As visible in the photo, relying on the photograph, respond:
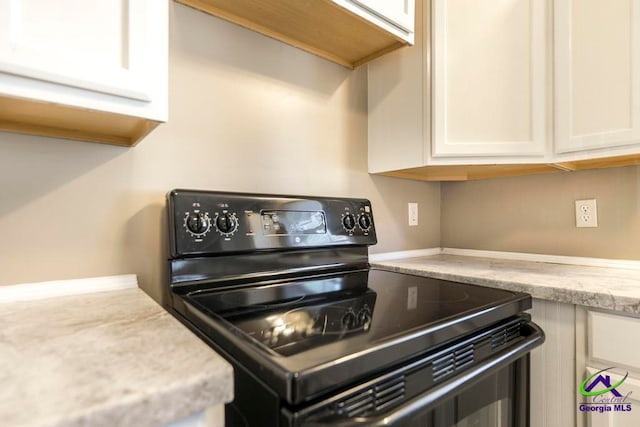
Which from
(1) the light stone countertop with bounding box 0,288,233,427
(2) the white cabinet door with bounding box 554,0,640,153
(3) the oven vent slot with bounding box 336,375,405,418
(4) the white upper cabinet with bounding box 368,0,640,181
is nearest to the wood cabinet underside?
(4) the white upper cabinet with bounding box 368,0,640,181

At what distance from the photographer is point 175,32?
1.03m

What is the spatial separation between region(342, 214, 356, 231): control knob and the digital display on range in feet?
0.31

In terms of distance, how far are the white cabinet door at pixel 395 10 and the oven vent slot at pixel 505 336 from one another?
1.00 meters

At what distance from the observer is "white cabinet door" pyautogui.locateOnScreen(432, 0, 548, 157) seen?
121 centimetres

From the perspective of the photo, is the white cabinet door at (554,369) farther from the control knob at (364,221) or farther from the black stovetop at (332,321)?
the control knob at (364,221)

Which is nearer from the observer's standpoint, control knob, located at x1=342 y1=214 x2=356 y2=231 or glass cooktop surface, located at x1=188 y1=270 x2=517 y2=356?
glass cooktop surface, located at x1=188 y1=270 x2=517 y2=356

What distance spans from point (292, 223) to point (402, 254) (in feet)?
2.53

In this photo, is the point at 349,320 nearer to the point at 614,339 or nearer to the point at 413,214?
the point at 614,339

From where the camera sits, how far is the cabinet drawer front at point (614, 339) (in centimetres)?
82

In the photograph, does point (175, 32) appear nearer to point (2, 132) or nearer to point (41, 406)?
point (2, 132)

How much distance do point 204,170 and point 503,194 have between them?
1.34 metres

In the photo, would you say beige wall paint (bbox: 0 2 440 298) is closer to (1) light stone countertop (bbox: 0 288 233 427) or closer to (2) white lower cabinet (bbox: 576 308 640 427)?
(1) light stone countertop (bbox: 0 288 233 427)

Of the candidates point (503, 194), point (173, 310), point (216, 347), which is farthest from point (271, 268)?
point (503, 194)

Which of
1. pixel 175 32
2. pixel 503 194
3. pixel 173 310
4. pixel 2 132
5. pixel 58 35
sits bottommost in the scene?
pixel 173 310
